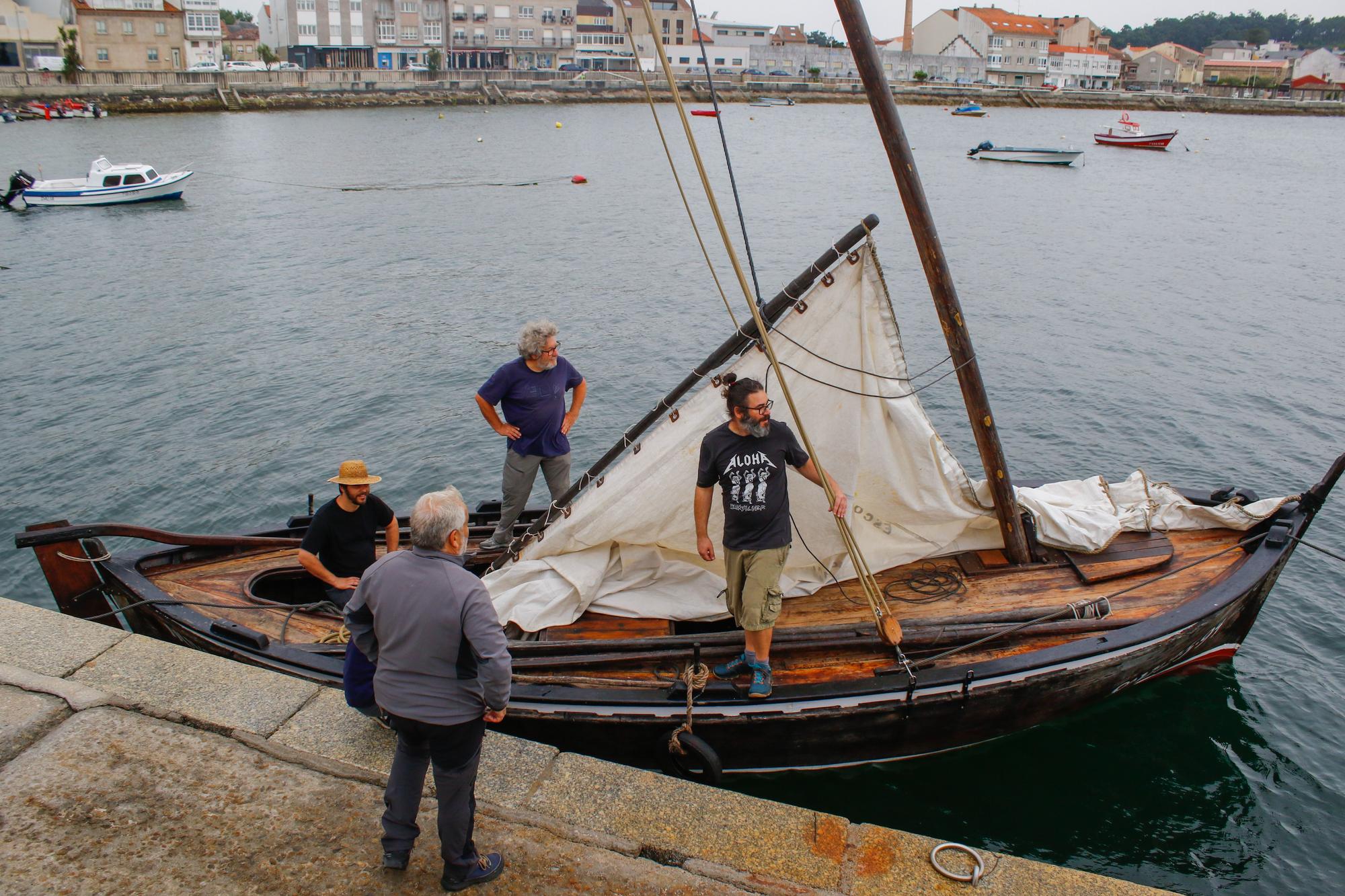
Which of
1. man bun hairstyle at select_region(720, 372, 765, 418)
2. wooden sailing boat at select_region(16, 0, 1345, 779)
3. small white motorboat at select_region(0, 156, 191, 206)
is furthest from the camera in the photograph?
small white motorboat at select_region(0, 156, 191, 206)

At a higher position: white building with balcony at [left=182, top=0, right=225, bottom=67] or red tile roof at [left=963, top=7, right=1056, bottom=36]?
red tile roof at [left=963, top=7, right=1056, bottom=36]

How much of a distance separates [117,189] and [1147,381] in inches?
1681

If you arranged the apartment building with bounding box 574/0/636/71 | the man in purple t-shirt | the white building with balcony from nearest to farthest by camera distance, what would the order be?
the man in purple t-shirt
the white building with balcony
the apartment building with bounding box 574/0/636/71

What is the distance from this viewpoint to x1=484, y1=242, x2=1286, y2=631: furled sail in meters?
7.50

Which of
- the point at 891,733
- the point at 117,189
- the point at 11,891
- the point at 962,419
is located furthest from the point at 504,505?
the point at 117,189

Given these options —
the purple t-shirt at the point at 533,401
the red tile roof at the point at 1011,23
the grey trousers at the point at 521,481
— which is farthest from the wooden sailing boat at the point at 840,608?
the red tile roof at the point at 1011,23

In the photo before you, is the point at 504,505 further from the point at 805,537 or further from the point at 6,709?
the point at 6,709

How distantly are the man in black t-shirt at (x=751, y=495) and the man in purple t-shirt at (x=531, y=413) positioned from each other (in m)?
2.04

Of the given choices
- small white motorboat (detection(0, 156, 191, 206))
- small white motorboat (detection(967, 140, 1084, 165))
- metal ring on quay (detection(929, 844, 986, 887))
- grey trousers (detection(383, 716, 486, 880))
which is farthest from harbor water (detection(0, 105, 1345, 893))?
small white motorboat (detection(967, 140, 1084, 165))

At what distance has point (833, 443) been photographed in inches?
Answer: 313

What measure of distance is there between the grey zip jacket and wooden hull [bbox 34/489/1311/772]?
2.77 m

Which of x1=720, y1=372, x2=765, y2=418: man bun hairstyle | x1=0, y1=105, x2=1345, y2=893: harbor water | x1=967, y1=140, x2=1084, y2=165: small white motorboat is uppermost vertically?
x1=967, y1=140, x2=1084, y2=165: small white motorboat

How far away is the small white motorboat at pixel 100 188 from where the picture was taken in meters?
42.1

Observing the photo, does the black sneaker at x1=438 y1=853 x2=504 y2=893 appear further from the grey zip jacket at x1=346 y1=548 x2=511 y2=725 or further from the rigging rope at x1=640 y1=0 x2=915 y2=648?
the rigging rope at x1=640 y1=0 x2=915 y2=648
